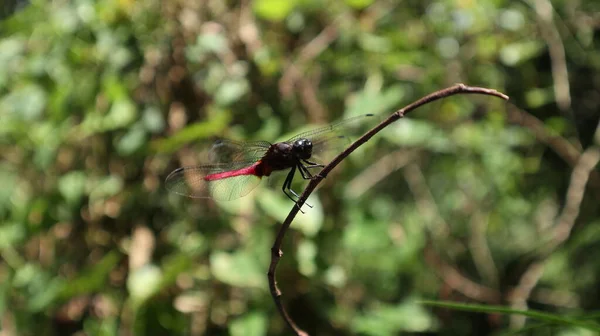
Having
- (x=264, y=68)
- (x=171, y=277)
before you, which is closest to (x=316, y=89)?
(x=264, y=68)

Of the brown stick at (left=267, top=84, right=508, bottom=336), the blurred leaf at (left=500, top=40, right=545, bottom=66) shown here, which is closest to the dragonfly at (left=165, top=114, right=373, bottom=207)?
the brown stick at (left=267, top=84, right=508, bottom=336)

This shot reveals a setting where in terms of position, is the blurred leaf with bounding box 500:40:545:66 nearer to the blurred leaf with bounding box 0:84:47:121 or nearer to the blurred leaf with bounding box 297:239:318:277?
the blurred leaf with bounding box 297:239:318:277

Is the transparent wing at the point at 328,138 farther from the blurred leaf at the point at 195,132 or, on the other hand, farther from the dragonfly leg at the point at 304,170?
the blurred leaf at the point at 195,132

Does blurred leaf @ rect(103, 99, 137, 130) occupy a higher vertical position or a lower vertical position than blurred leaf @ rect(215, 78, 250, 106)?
lower

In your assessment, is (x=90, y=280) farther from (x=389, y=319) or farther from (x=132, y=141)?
(x=389, y=319)

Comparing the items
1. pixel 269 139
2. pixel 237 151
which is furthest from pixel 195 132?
pixel 237 151

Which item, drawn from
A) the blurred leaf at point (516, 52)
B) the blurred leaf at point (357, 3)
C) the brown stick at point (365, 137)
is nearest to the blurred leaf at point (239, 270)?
the brown stick at point (365, 137)

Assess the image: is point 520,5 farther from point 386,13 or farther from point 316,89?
point 316,89

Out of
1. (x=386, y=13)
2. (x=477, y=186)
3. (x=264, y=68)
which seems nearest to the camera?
(x=264, y=68)
